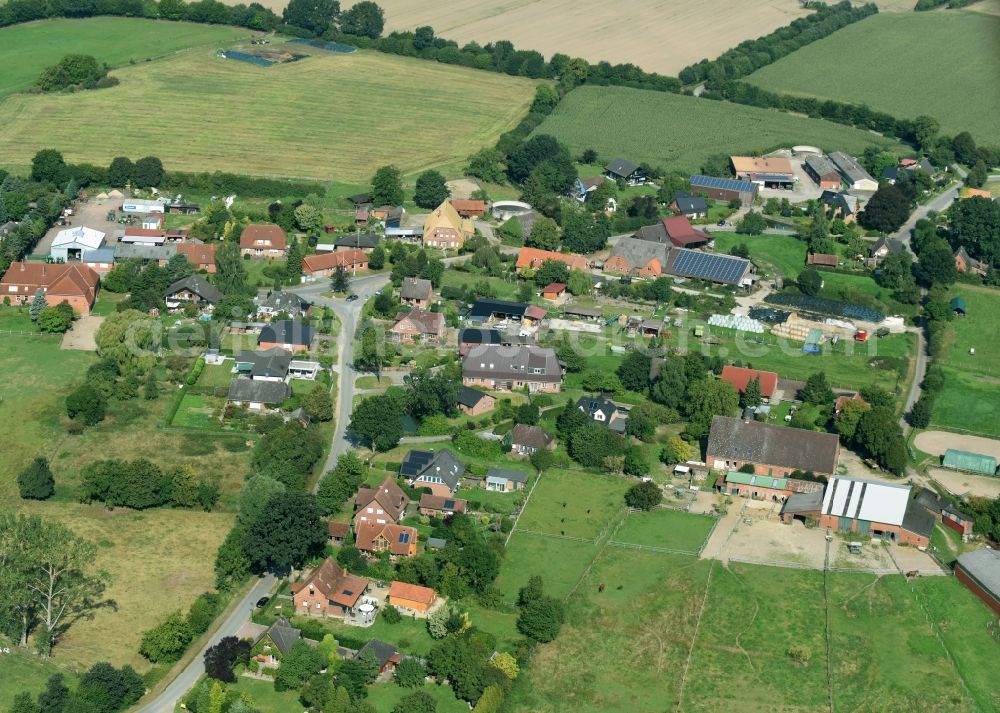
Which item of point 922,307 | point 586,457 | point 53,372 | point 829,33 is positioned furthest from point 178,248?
point 829,33

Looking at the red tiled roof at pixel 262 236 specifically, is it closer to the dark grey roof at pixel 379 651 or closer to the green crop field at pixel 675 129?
the green crop field at pixel 675 129

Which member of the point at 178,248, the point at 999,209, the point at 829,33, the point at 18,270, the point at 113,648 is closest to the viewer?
the point at 113,648

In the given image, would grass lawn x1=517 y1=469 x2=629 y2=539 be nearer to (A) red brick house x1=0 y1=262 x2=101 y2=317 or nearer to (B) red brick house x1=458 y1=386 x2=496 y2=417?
(B) red brick house x1=458 y1=386 x2=496 y2=417

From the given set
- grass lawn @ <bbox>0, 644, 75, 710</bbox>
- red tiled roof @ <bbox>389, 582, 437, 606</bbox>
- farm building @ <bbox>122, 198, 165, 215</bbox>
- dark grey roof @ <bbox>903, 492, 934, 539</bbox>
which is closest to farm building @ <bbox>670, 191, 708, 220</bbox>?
farm building @ <bbox>122, 198, 165, 215</bbox>

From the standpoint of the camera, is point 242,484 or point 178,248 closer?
point 242,484

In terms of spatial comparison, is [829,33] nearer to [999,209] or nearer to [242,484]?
[999,209]

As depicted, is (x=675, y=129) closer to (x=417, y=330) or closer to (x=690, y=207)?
(x=690, y=207)
